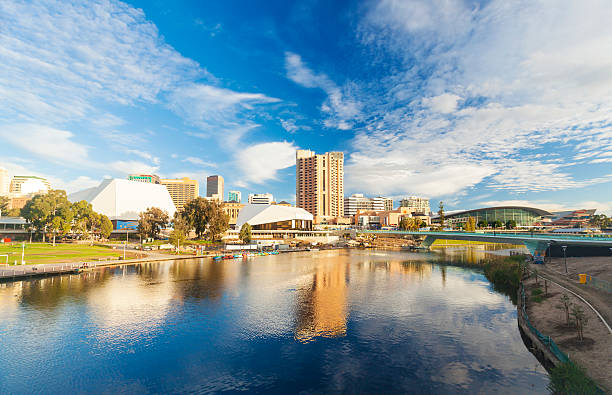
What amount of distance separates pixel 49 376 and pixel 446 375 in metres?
28.0

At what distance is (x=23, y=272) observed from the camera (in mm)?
53031

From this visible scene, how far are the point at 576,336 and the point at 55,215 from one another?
366ft

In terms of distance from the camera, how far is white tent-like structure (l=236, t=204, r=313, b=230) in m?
150

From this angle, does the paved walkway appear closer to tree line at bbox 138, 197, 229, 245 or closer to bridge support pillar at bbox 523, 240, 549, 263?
bridge support pillar at bbox 523, 240, 549, 263

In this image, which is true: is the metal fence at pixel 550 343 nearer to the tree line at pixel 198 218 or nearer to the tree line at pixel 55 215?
the tree line at pixel 198 218

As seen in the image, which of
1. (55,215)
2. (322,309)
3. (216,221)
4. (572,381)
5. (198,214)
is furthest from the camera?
(198,214)

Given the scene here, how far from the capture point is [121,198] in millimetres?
136250

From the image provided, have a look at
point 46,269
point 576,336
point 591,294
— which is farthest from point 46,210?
point 591,294

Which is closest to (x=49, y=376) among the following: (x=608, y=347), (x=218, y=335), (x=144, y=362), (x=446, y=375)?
(x=144, y=362)

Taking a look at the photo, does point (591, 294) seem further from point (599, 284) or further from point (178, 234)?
point (178, 234)

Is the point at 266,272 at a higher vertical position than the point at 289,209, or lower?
lower

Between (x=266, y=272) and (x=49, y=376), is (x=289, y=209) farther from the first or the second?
(x=49, y=376)

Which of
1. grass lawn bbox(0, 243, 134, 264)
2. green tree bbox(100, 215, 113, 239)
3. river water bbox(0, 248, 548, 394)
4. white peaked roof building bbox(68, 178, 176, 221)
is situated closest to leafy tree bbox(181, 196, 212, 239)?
white peaked roof building bbox(68, 178, 176, 221)

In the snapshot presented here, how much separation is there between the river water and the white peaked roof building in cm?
8998
